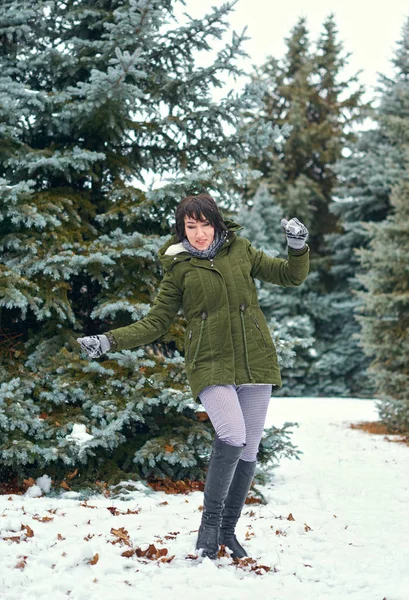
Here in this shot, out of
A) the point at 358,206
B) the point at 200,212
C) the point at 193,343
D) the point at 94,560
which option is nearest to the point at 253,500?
the point at 94,560

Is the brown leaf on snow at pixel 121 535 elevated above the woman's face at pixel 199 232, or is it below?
below

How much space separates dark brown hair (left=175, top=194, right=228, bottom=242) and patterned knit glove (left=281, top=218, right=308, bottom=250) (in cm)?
42

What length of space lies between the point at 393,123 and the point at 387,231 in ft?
12.0

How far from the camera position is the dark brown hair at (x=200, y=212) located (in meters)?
3.76

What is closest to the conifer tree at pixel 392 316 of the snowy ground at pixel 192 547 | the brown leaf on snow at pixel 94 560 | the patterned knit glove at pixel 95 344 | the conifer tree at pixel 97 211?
the snowy ground at pixel 192 547

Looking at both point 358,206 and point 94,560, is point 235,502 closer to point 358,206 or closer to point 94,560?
point 94,560

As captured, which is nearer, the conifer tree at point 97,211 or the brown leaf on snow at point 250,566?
the brown leaf on snow at point 250,566

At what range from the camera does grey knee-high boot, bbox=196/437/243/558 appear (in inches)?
140

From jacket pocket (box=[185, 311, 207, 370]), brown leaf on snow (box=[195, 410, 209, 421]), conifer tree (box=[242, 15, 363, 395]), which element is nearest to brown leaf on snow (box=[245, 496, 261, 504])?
brown leaf on snow (box=[195, 410, 209, 421])

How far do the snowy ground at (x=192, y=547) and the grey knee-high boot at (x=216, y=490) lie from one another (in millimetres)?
120

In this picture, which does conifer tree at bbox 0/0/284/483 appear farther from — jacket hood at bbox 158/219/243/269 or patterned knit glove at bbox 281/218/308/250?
patterned knit glove at bbox 281/218/308/250

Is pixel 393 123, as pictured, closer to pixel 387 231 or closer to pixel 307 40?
pixel 387 231

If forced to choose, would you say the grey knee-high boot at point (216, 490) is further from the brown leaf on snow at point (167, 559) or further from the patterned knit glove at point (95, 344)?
the patterned knit glove at point (95, 344)

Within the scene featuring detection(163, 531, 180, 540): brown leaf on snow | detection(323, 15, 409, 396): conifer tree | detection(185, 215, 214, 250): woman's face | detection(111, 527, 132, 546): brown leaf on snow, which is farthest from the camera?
detection(323, 15, 409, 396): conifer tree
